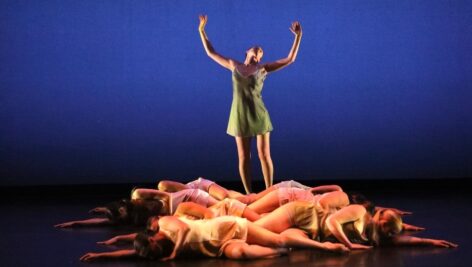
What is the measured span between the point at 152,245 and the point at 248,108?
6.74ft

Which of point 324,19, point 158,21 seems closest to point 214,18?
point 158,21

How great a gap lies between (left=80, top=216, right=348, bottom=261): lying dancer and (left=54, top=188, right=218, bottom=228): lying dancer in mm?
630

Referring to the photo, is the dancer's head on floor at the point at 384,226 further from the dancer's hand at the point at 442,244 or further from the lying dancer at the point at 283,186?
the lying dancer at the point at 283,186

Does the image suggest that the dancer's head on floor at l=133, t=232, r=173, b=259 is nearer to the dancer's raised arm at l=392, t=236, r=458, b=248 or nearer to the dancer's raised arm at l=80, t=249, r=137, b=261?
the dancer's raised arm at l=80, t=249, r=137, b=261

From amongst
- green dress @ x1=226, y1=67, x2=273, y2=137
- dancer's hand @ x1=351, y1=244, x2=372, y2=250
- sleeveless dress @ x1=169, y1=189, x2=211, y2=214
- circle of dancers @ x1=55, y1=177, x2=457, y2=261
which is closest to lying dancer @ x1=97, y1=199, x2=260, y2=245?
circle of dancers @ x1=55, y1=177, x2=457, y2=261

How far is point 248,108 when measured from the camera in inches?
198

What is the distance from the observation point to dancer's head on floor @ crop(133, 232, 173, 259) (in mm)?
3127

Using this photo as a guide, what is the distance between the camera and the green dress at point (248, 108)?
196 inches

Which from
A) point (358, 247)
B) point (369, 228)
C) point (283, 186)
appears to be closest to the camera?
point (358, 247)

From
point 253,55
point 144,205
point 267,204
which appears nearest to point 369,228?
point 267,204

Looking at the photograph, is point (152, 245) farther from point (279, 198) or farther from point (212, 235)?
point (279, 198)

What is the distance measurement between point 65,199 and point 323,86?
2307 mm

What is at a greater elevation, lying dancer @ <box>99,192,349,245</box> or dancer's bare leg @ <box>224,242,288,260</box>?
lying dancer @ <box>99,192,349,245</box>

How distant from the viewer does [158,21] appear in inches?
230
